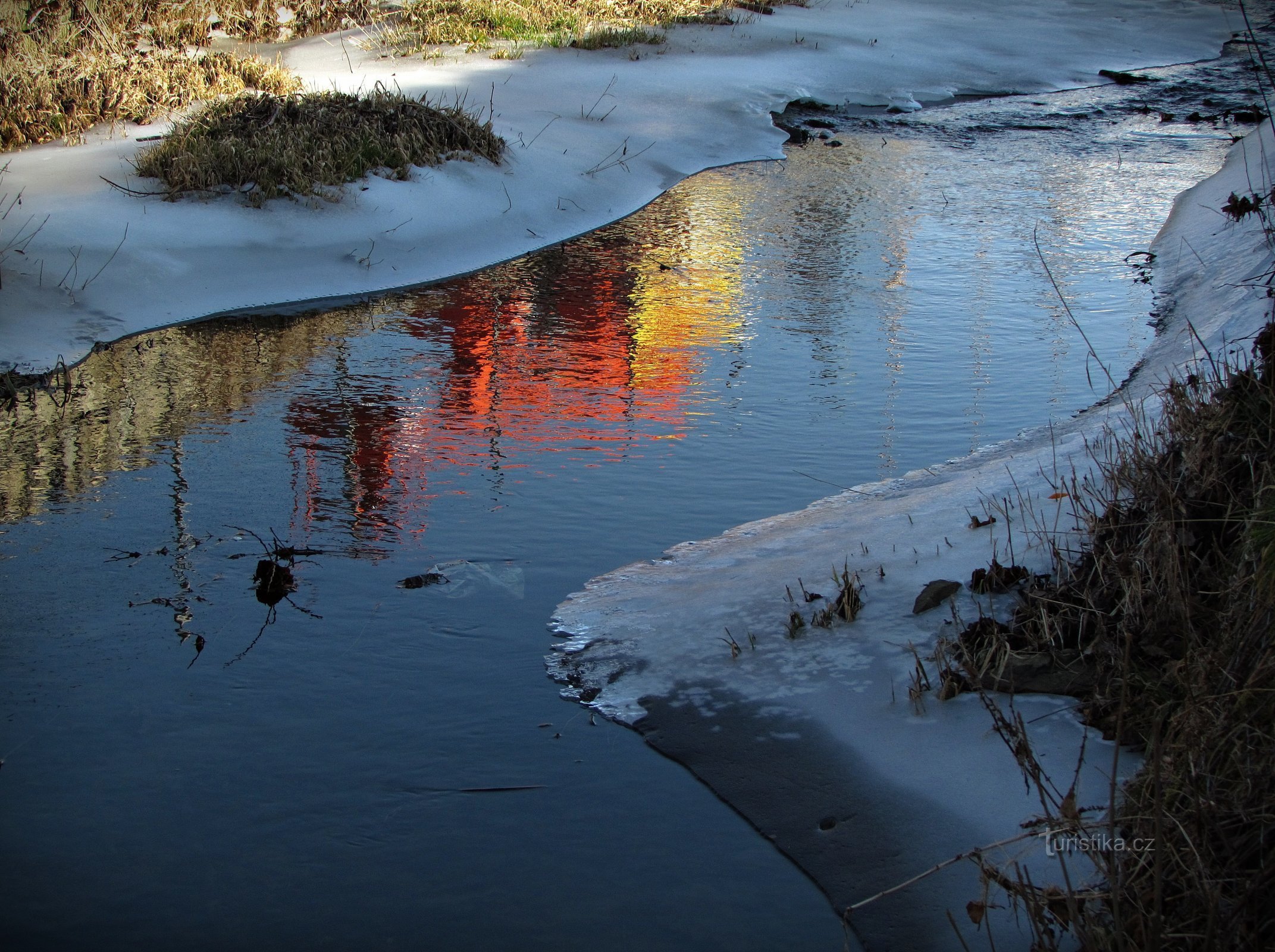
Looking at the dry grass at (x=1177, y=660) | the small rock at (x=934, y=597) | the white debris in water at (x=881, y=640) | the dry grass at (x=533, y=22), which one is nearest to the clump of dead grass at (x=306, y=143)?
the dry grass at (x=533, y=22)

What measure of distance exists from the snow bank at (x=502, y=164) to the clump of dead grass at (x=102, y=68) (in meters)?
0.49

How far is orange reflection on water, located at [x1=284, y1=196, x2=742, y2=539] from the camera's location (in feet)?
19.3

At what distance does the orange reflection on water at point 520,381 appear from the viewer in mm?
5871

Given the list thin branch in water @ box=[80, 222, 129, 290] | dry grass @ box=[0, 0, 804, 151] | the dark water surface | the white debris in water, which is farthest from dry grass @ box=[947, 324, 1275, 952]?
dry grass @ box=[0, 0, 804, 151]

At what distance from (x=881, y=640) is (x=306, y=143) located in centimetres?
788

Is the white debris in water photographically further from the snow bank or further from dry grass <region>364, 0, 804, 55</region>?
dry grass <region>364, 0, 804, 55</region>

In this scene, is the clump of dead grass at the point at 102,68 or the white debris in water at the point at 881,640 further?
the clump of dead grass at the point at 102,68

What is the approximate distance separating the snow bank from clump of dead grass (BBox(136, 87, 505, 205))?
0.18m

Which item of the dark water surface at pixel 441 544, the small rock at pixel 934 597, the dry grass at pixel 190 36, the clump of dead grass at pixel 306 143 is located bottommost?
the dark water surface at pixel 441 544

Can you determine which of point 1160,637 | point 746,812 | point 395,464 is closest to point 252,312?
point 395,464

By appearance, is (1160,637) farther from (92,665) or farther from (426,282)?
(426,282)

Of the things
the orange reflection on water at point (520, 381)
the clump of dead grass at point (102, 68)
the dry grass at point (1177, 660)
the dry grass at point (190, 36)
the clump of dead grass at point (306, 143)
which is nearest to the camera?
the dry grass at point (1177, 660)

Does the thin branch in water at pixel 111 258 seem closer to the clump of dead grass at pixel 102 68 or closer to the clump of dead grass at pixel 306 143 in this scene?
the clump of dead grass at pixel 306 143

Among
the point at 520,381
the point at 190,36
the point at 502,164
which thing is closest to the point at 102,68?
the point at 190,36
